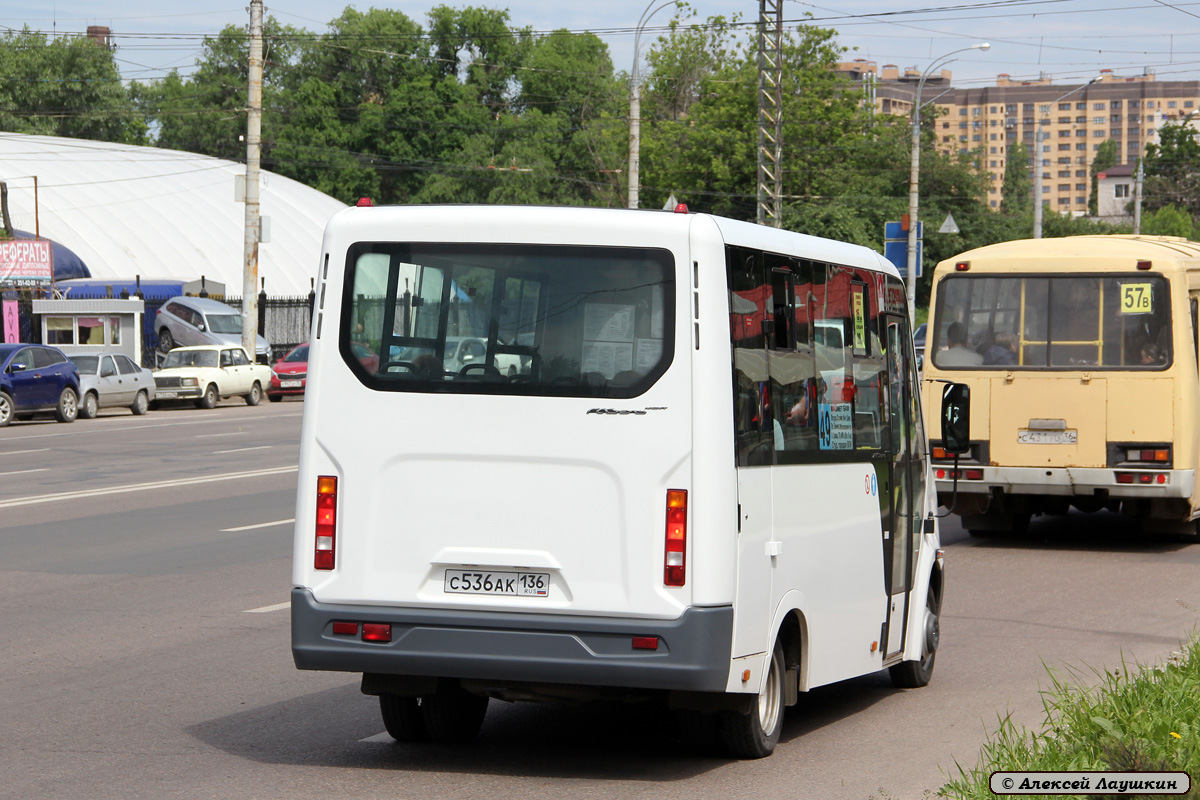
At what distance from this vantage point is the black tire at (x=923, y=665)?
27.7 feet

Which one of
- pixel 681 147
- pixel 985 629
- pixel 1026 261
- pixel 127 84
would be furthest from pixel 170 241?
pixel 985 629

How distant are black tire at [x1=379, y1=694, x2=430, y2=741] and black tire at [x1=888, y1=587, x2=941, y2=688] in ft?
8.78

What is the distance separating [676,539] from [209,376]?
3594 centimetres

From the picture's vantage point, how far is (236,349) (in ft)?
139

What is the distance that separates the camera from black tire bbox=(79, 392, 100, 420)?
34.9m

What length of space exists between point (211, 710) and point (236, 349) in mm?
35740

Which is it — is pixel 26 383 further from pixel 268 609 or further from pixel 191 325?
pixel 268 609

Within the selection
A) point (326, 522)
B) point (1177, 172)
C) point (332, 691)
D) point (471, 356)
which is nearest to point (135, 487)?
point (332, 691)

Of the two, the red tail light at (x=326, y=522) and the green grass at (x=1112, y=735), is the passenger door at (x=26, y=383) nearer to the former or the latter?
the red tail light at (x=326, y=522)

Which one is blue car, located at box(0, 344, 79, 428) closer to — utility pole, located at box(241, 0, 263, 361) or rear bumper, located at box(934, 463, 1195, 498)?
utility pole, located at box(241, 0, 263, 361)

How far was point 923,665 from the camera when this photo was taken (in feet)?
28.0

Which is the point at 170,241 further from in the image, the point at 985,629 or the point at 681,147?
the point at 985,629

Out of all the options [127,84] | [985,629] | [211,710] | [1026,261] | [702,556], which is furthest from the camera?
[127,84]

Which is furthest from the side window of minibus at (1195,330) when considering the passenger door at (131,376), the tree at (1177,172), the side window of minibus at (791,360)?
the tree at (1177,172)
